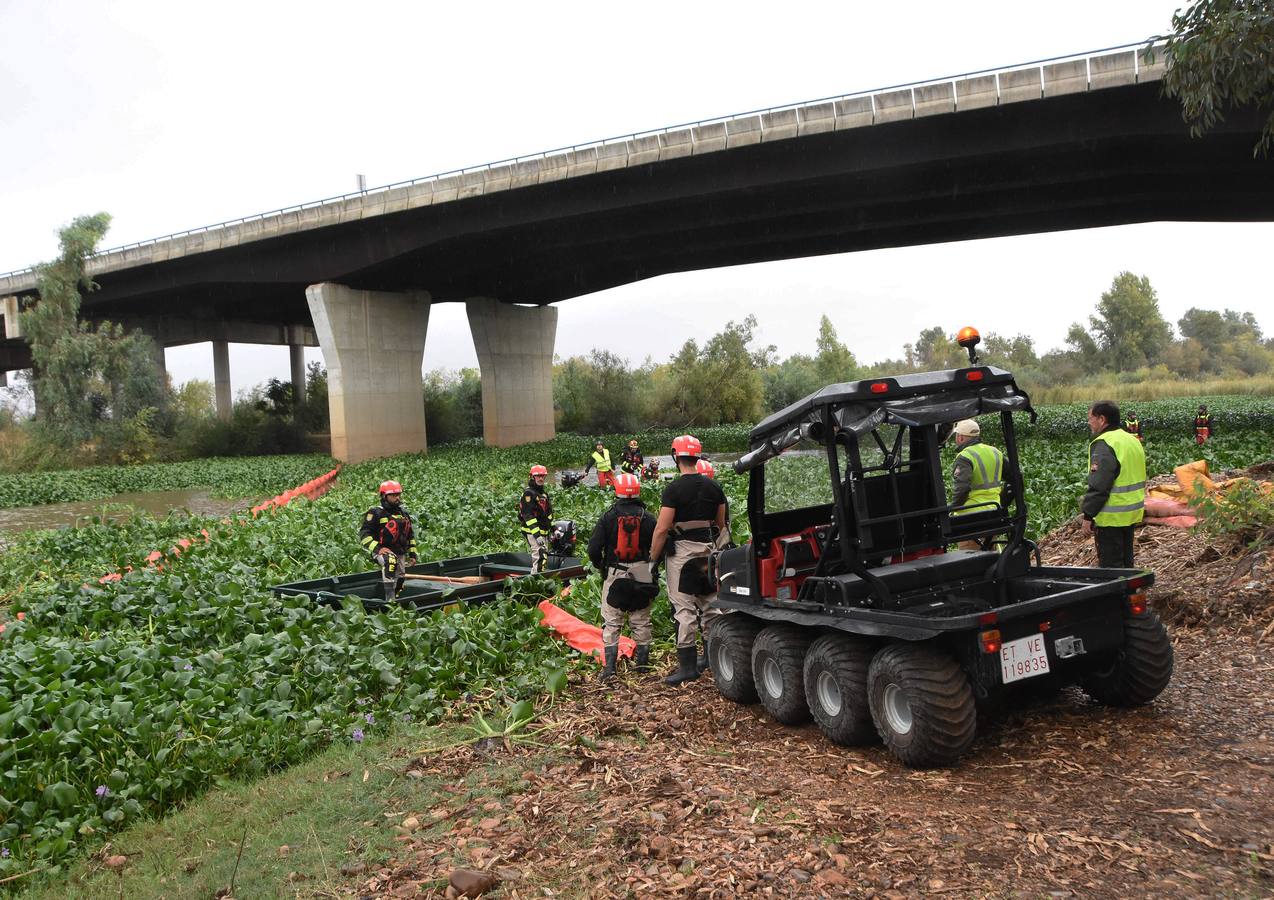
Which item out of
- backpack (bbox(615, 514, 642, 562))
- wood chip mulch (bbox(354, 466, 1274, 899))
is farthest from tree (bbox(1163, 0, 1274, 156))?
backpack (bbox(615, 514, 642, 562))

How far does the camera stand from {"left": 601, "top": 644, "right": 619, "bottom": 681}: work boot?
26.1ft

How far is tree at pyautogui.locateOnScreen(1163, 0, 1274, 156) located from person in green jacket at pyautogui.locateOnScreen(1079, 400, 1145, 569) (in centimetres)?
614

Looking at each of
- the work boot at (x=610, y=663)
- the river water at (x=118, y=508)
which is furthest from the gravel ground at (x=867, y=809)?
the river water at (x=118, y=508)

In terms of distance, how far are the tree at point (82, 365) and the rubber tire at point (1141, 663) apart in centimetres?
5171

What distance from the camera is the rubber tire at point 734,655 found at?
22.4 ft

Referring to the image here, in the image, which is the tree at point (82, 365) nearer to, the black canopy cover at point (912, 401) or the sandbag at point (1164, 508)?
the sandbag at point (1164, 508)

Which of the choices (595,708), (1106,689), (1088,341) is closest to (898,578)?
(1106,689)

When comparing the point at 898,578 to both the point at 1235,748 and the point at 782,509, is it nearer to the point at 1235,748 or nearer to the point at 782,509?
the point at 782,509

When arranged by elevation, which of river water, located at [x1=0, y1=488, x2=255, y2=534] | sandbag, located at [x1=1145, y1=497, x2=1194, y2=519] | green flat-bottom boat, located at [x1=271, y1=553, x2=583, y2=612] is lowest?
green flat-bottom boat, located at [x1=271, y1=553, x2=583, y2=612]

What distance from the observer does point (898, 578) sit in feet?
19.4

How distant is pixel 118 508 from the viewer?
30766 mm

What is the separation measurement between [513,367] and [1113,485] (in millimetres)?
43155

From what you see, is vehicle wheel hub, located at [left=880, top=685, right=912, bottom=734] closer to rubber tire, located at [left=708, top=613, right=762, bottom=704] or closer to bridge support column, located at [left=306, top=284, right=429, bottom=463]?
rubber tire, located at [left=708, top=613, right=762, bottom=704]

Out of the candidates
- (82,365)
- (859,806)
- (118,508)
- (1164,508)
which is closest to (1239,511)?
(1164,508)
